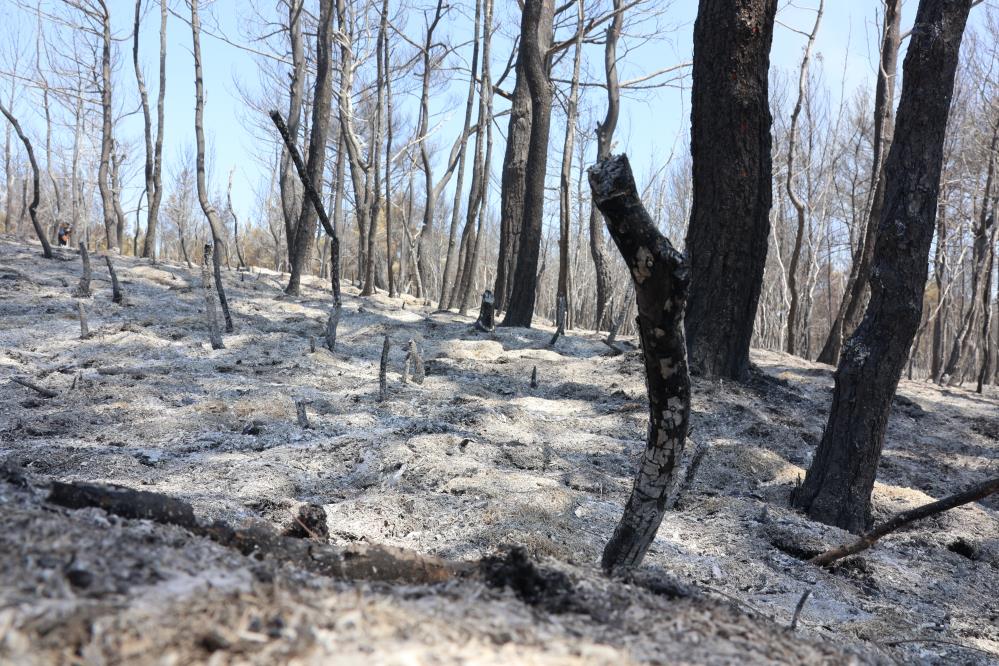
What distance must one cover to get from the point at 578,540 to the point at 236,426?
2.75 m

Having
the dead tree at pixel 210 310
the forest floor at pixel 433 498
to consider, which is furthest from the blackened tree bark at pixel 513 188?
the dead tree at pixel 210 310

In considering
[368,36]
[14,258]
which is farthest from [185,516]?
[368,36]

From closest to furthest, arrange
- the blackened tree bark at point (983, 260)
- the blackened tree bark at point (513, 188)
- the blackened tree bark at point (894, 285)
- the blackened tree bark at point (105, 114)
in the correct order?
the blackened tree bark at point (894, 285), the blackened tree bark at point (513, 188), the blackened tree bark at point (983, 260), the blackened tree bark at point (105, 114)

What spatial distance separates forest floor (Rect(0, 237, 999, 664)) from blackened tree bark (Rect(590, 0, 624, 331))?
4101mm

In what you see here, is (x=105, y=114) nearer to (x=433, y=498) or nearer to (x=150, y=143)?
(x=150, y=143)

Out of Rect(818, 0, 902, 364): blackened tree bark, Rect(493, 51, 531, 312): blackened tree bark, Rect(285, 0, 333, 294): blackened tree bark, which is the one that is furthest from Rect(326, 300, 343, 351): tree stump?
Rect(818, 0, 902, 364): blackened tree bark

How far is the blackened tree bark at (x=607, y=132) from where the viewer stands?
1256cm

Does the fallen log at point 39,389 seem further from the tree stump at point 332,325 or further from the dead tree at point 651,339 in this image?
the dead tree at point 651,339

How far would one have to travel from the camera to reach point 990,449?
658 centimetres

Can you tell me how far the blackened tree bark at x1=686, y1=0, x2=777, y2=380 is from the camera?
20.0 feet

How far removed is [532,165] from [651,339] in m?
8.61

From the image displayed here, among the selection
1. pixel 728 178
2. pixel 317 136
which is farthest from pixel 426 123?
pixel 728 178

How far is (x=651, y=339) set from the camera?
218cm

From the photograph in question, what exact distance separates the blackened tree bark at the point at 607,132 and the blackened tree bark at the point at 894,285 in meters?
8.20
